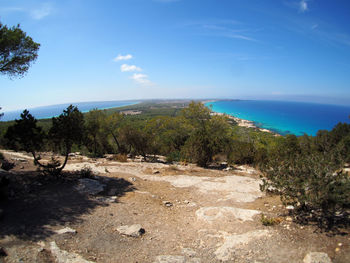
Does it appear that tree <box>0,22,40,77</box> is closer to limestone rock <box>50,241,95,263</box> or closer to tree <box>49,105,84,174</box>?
tree <box>49,105,84,174</box>

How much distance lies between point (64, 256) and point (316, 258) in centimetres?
520

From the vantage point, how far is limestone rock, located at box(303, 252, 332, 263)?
3.42 meters

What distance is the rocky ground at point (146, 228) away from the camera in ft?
12.9

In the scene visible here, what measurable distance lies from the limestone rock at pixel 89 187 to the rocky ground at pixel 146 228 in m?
0.02

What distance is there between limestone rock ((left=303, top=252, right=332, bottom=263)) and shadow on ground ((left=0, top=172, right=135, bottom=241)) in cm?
585

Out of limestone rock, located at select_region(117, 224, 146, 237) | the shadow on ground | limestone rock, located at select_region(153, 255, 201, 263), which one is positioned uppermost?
the shadow on ground

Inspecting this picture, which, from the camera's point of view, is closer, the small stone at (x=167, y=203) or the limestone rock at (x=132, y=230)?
the limestone rock at (x=132, y=230)

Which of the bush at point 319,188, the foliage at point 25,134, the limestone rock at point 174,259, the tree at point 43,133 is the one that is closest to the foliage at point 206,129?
the tree at point 43,133

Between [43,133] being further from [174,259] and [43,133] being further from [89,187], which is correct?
[174,259]

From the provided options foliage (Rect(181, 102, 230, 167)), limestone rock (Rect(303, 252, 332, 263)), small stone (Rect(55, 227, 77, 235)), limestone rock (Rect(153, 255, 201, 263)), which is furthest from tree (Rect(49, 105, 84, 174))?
limestone rock (Rect(303, 252, 332, 263))

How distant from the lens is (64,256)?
12.6 ft

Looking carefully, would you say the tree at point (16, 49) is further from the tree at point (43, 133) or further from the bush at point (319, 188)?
the bush at point (319, 188)

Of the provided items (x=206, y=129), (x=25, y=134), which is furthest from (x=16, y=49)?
(x=206, y=129)

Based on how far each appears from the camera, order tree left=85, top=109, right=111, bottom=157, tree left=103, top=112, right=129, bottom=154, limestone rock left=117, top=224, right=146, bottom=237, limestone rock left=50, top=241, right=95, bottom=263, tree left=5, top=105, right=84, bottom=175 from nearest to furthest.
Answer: limestone rock left=50, top=241, right=95, bottom=263 < limestone rock left=117, top=224, right=146, bottom=237 < tree left=5, top=105, right=84, bottom=175 < tree left=85, top=109, right=111, bottom=157 < tree left=103, top=112, right=129, bottom=154
